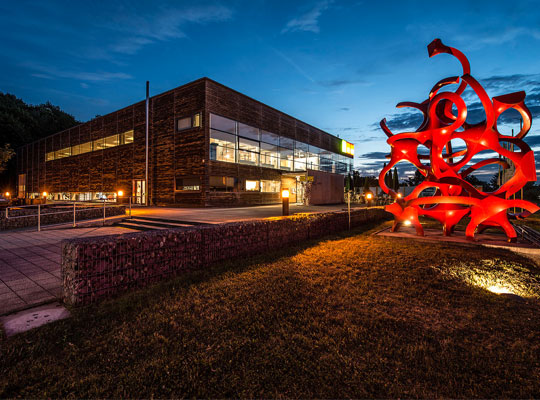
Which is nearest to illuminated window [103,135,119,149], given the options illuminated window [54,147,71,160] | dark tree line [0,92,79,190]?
illuminated window [54,147,71,160]

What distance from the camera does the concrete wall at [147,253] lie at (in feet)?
10.6

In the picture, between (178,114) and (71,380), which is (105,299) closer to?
(71,380)

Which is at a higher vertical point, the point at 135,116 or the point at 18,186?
the point at 135,116

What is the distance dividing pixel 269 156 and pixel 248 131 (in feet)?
11.0

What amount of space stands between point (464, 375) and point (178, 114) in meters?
20.8

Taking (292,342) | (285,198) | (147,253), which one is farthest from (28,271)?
(285,198)

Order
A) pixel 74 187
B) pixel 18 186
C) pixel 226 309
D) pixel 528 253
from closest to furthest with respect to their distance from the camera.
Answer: pixel 226 309 < pixel 528 253 < pixel 74 187 < pixel 18 186

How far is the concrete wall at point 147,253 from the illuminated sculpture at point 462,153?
4972 millimetres

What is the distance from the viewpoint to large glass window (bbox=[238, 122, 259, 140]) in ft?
66.9

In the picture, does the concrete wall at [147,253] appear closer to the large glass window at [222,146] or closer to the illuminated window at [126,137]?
the large glass window at [222,146]

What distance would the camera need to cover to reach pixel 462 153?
7.84 m

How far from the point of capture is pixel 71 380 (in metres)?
1.91

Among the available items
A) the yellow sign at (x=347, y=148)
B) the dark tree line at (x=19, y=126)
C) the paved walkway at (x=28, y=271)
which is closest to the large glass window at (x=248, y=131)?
the paved walkway at (x=28, y=271)

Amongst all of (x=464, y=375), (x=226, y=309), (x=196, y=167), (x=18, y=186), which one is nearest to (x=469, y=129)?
→ (x=464, y=375)
